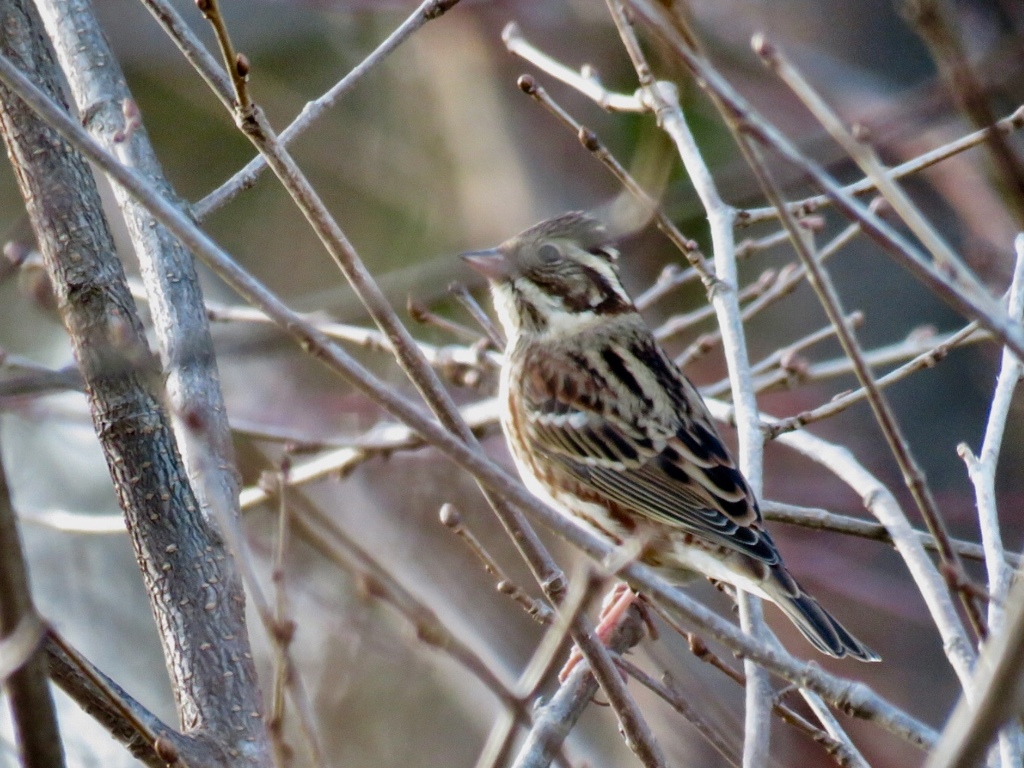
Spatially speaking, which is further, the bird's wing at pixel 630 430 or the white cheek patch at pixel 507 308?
the white cheek patch at pixel 507 308

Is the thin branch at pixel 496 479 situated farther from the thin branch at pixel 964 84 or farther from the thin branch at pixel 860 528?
the thin branch at pixel 860 528

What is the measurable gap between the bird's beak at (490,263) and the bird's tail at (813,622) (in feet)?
4.92

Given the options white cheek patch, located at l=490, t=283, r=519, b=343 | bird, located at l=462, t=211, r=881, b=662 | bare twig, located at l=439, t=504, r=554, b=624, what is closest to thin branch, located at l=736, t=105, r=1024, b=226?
bird, located at l=462, t=211, r=881, b=662

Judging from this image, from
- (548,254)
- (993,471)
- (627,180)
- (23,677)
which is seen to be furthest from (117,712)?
(548,254)

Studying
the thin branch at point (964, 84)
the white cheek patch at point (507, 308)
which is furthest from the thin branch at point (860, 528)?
the thin branch at point (964, 84)

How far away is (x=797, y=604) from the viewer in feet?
14.1

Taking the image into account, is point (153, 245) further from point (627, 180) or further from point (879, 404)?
point (879, 404)

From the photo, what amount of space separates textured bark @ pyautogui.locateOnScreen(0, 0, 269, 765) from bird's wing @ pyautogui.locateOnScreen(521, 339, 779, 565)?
1884mm

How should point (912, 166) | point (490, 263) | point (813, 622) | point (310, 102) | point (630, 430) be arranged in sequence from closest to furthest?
1. point (310, 102)
2. point (912, 166)
3. point (813, 622)
4. point (490, 263)
5. point (630, 430)

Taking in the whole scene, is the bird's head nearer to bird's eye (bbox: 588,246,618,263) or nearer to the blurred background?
bird's eye (bbox: 588,246,618,263)

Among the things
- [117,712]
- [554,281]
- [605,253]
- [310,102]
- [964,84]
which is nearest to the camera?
[964,84]

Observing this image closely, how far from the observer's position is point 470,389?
7.45 m

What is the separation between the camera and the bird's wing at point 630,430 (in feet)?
16.1

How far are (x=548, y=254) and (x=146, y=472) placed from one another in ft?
7.29
